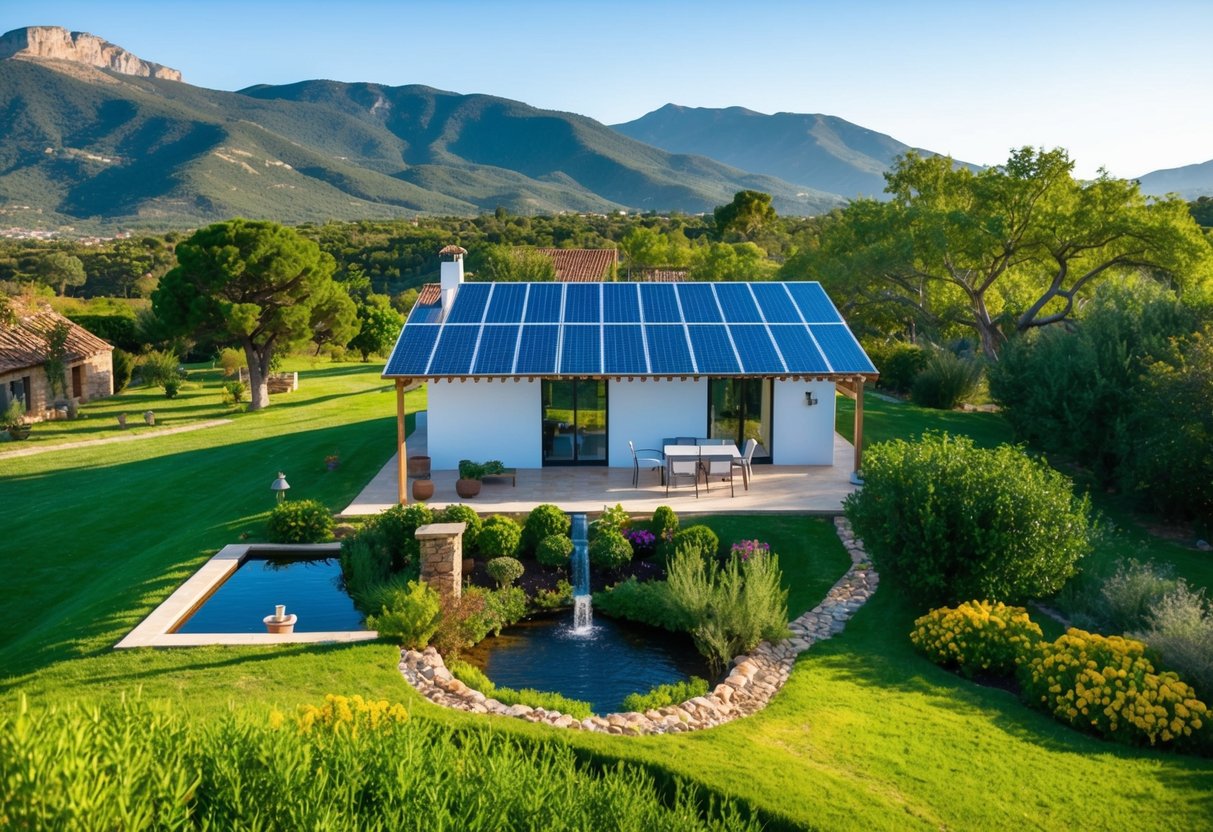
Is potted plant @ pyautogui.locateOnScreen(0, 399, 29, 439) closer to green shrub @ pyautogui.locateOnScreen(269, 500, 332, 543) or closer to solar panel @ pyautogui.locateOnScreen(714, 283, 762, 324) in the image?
green shrub @ pyautogui.locateOnScreen(269, 500, 332, 543)

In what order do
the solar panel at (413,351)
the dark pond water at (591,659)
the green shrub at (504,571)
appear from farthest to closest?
the solar panel at (413,351)
the green shrub at (504,571)
the dark pond water at (591,659)

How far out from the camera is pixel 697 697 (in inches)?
404

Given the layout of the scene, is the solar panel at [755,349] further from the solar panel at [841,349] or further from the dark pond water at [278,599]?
the dark pond water at [278,599]

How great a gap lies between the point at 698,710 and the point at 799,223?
231 ft

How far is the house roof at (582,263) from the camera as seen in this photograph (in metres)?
49.5

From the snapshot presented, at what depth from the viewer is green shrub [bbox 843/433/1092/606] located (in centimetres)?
1173

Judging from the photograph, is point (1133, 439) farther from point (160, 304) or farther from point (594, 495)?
point (160, 304)

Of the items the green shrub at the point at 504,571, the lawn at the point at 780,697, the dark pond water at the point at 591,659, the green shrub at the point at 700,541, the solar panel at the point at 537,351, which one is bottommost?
the dark pond water at the point at 591,659

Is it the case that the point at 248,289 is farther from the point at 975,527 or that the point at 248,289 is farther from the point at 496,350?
the point at 975,527

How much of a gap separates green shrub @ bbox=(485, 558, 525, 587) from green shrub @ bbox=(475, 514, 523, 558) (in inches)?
18.3

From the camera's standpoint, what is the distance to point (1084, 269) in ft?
95.0

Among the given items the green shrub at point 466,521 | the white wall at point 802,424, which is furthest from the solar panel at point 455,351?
the white wall at point 802,424

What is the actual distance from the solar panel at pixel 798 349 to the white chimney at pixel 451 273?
7227 mm

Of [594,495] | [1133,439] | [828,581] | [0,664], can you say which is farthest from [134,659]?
[1133,439]
